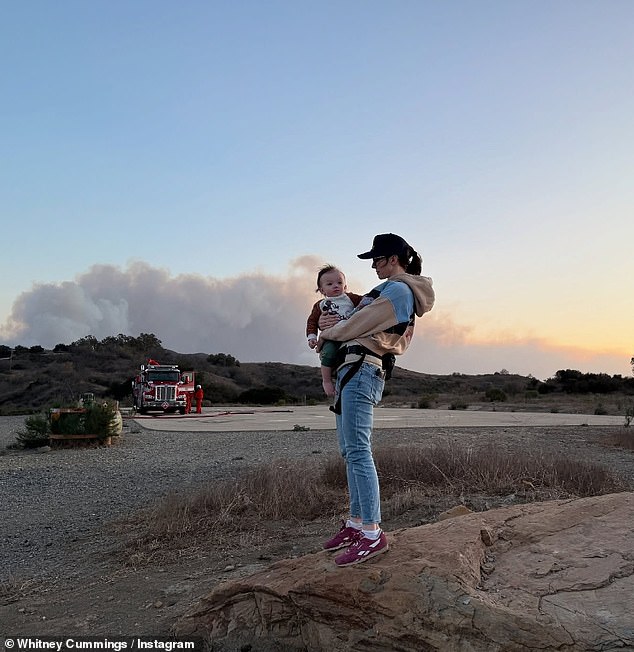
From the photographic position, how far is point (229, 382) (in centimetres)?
6206

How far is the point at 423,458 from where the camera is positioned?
8500 mm

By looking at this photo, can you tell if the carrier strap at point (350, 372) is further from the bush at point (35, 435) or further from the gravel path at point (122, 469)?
the bush at point (35, 435)

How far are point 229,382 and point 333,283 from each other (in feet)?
192

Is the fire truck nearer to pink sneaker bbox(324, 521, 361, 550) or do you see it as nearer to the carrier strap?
pink sneaker bbox(324, 521, 361, 550)

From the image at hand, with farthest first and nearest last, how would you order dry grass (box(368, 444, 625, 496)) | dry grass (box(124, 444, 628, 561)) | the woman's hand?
dry grass (box(368, 444, 625, 496)), dry grass (box(124, 444, 628, 561)), the woman's hand

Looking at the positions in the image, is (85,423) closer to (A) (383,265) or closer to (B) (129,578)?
(B) (129,578)

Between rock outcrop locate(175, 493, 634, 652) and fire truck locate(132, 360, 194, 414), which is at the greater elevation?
fire truck locate(132, 360, 194, 414)

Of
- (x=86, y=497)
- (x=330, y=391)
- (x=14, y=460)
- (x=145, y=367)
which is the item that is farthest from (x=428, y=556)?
(x=145, y=367)

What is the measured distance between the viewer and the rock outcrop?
3.13m

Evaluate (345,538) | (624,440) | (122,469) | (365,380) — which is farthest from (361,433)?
(624,440)

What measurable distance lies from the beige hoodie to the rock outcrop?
1.21m

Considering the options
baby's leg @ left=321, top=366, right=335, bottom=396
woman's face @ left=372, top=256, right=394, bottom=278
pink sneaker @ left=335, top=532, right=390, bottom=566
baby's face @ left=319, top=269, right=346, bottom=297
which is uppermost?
woman's face @ left=372, top=256, right=394, bottom=278

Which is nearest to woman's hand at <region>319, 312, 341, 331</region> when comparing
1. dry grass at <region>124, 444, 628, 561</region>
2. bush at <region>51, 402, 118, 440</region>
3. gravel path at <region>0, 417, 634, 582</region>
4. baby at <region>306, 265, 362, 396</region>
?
baby at <region>306, 265, 362, 396</region>

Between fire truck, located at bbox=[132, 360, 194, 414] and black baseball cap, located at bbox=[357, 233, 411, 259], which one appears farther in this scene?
fire truck, located at bbox=[132, 360, 194, 414]
